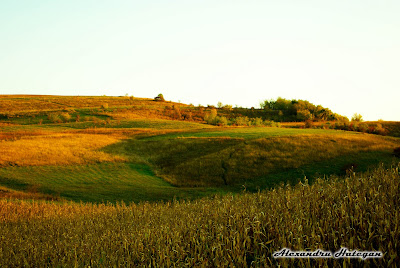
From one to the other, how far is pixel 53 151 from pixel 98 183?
11.8 metres

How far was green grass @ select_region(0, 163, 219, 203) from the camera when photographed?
75.5 feet

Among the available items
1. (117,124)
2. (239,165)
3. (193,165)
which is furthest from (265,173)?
(117,124)

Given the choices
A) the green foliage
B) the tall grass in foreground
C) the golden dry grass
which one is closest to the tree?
the green foliage

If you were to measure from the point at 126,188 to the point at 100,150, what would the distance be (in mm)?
16029

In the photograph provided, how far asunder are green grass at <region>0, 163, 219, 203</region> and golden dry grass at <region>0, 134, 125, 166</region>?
1.80 m

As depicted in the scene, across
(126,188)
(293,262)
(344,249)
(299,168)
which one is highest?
(344,249)

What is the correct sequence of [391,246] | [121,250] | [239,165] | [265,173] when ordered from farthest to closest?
[239,165] < [265,173] < [121,250] < [391,246]

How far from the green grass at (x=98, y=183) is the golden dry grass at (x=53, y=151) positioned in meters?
1.80

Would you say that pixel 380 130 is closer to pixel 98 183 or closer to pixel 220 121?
pixel 220 121

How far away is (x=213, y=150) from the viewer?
126 ft

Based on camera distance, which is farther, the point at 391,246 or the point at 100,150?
the point at 100,150

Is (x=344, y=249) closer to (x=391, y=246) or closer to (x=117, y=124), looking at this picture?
(x=391, y=246)

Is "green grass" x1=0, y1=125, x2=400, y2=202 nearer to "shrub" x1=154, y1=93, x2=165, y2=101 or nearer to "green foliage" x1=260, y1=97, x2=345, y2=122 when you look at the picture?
"green foliage" x1=260, y1=97, x2=345, y2=122

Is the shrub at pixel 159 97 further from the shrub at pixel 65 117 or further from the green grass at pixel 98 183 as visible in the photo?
the green grass at pixel 98 183
